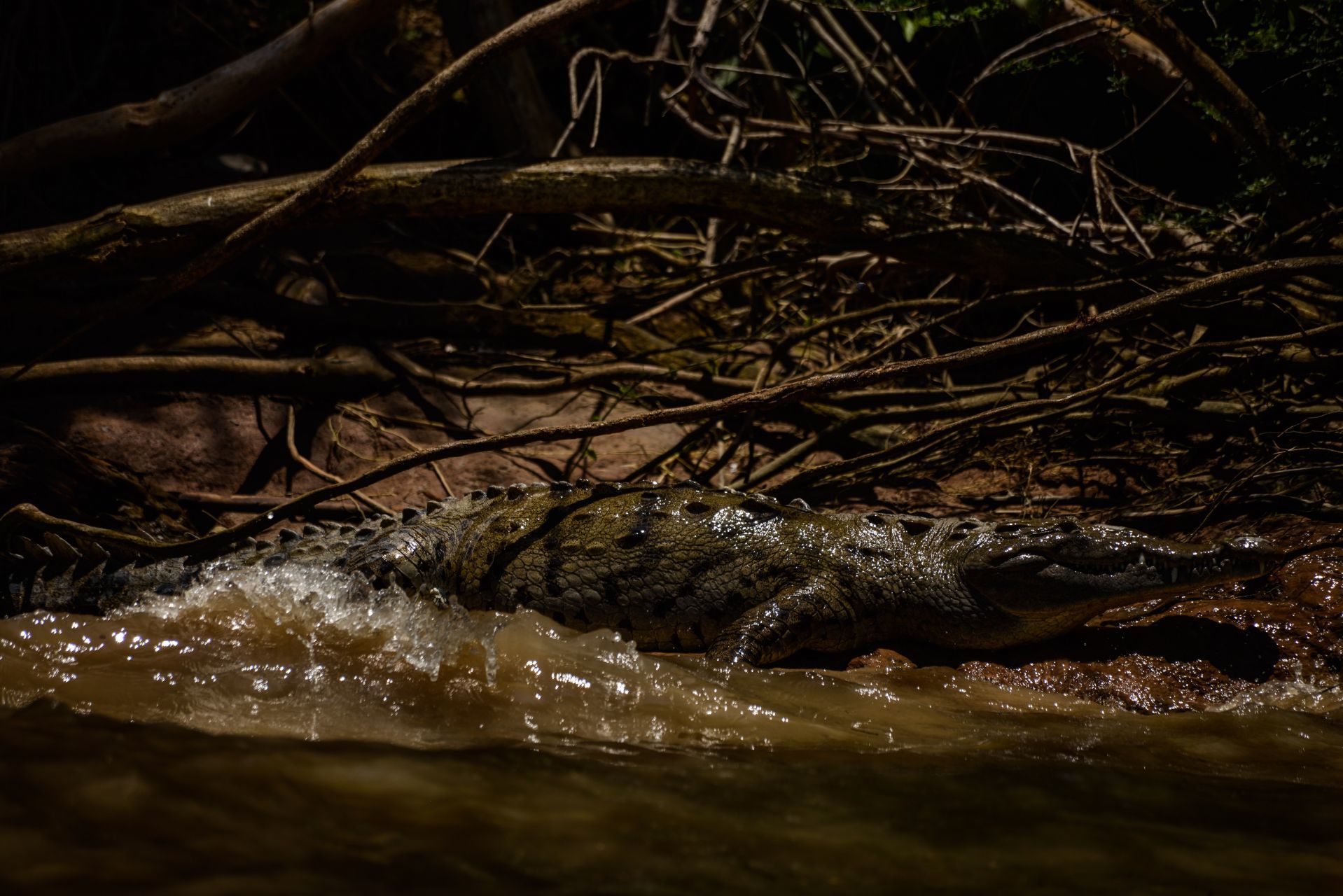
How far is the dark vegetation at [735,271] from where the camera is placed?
4.34 m

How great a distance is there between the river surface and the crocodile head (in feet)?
1.33

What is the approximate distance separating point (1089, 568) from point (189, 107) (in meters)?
5.24

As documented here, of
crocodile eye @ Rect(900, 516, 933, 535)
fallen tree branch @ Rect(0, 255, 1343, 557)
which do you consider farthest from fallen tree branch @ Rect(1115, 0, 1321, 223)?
crocodile eye @ Rect(900, 516, 933, 535)

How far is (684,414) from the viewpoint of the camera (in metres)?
3.56

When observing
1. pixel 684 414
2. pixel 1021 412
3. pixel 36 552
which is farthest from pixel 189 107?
pixel 1021 412

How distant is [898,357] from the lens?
6.73 m

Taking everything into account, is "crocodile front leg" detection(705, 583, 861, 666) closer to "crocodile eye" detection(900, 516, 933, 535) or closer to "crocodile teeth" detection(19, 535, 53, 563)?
"crocodile eye" detection(900, 516, 933, 535)

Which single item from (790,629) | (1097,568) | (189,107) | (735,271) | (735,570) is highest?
(189,107)

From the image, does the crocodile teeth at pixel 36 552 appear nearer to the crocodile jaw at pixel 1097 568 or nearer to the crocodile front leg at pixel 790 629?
the crocodile front leg at pixel 790 629

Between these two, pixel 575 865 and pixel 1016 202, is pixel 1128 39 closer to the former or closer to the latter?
pixel 1016 202

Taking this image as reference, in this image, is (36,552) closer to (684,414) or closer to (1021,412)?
(684,414)

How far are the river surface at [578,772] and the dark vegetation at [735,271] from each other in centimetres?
102

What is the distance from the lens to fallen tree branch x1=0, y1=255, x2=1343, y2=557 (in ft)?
11.2

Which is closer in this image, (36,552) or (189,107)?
(36,552)
